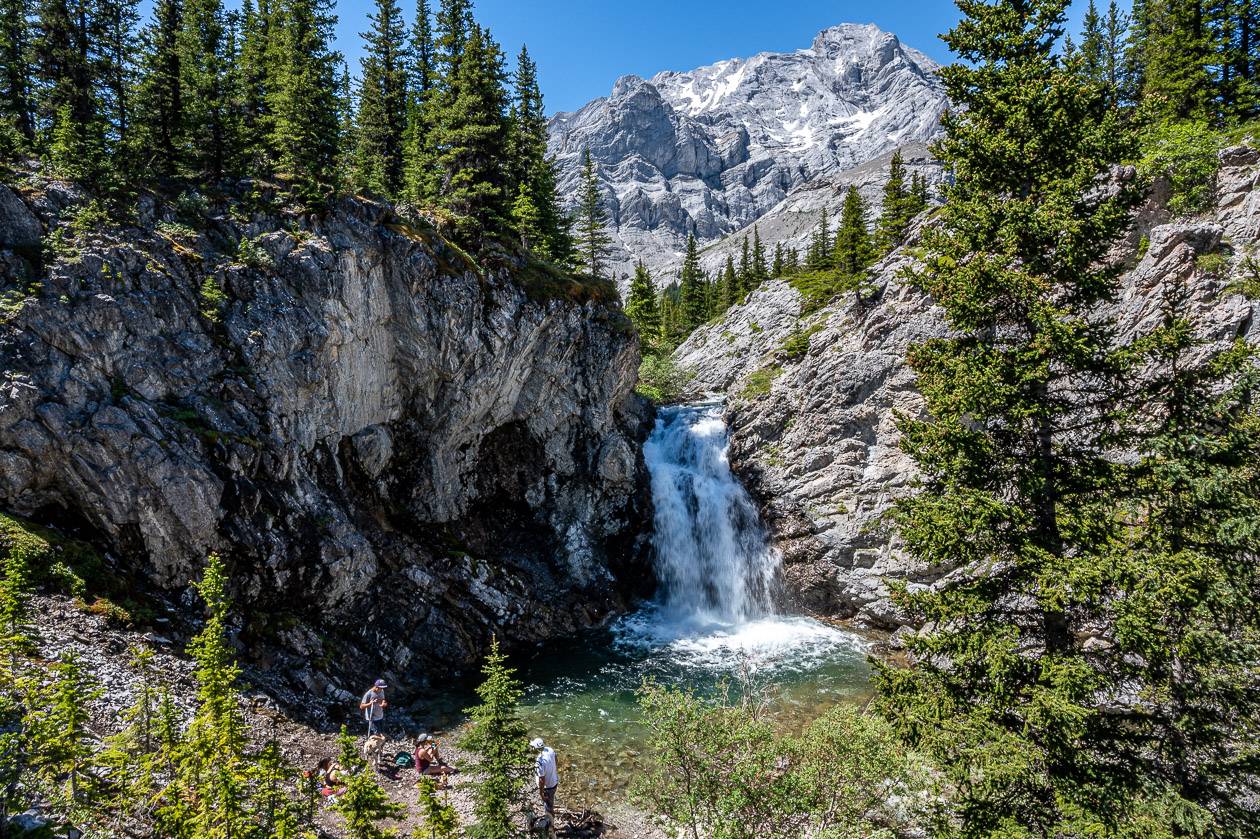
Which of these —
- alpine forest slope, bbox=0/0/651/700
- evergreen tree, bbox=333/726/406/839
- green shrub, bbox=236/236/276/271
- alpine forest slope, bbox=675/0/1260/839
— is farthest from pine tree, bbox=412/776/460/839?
green shrub, bbox=236/236/276/271

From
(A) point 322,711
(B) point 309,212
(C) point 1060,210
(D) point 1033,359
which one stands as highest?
(B) point 309,212

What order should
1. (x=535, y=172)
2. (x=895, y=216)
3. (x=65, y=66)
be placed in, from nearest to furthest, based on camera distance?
1. (x=65, y=66)
2. (x=535, y=172)
3. (x=895, y=216)

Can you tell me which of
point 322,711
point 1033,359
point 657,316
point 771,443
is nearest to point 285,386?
point 322,711

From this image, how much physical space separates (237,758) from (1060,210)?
534 inches

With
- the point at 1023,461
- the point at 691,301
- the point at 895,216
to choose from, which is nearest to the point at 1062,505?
the point at 1023,461

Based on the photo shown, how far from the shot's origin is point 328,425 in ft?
70.1

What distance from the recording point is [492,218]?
2973 centimetres

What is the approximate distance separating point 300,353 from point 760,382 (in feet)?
90.8

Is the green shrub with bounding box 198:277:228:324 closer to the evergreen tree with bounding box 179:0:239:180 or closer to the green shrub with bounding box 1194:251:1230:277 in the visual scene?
the evergreen tree with bounding box 179:0:239:180

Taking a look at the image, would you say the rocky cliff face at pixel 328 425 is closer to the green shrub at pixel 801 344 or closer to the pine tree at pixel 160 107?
the pine tree at pixel 160 107

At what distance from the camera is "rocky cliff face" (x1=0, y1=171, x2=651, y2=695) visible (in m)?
15.5

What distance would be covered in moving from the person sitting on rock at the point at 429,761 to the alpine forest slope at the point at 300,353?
4.36 metres

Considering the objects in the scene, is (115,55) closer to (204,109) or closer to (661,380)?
(204,109)

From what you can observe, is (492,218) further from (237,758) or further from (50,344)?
(237,758)
